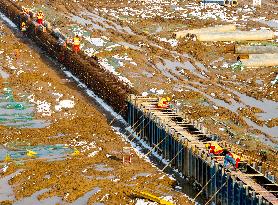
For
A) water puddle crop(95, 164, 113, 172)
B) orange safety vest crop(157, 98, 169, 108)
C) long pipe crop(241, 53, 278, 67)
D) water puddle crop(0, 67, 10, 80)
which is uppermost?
orange safety vest crop(157, 98, 169, 108)

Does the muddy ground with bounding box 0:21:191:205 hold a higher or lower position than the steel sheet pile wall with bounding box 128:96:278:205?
lower

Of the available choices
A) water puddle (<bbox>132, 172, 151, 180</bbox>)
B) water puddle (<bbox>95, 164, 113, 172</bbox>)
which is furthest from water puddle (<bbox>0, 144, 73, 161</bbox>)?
water puddle (<bbox>132, 172, 151, 180</bbox>)

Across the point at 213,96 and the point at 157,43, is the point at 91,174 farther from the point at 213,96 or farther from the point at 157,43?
the point at 157,43

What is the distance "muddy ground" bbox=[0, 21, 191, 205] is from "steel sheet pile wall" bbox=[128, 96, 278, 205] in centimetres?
100

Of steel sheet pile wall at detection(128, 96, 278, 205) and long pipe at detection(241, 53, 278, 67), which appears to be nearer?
steel sheet pile wall at detection(128, 96, 278, 205)

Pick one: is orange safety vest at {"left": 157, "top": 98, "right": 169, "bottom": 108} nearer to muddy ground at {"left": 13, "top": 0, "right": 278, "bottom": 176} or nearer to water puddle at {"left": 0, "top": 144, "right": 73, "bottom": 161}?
muddy ground at {"left": 13, "top": 0, "right": 278, "bottom": 176}

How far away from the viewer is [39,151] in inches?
1303

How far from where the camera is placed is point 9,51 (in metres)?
54.8

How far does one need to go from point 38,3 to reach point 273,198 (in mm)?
60040

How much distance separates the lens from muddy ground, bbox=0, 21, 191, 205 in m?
28.3

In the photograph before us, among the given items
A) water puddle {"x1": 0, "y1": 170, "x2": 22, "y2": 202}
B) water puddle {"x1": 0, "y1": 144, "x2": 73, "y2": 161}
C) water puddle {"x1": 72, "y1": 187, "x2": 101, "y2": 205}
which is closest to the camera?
water puddle {"x1": 72, "y1": 187, "x2": 101, "y2": 205}

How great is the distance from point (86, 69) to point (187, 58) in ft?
32.3

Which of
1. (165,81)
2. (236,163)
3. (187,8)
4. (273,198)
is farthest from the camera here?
(187,8)

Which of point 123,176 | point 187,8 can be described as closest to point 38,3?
point 187,8
